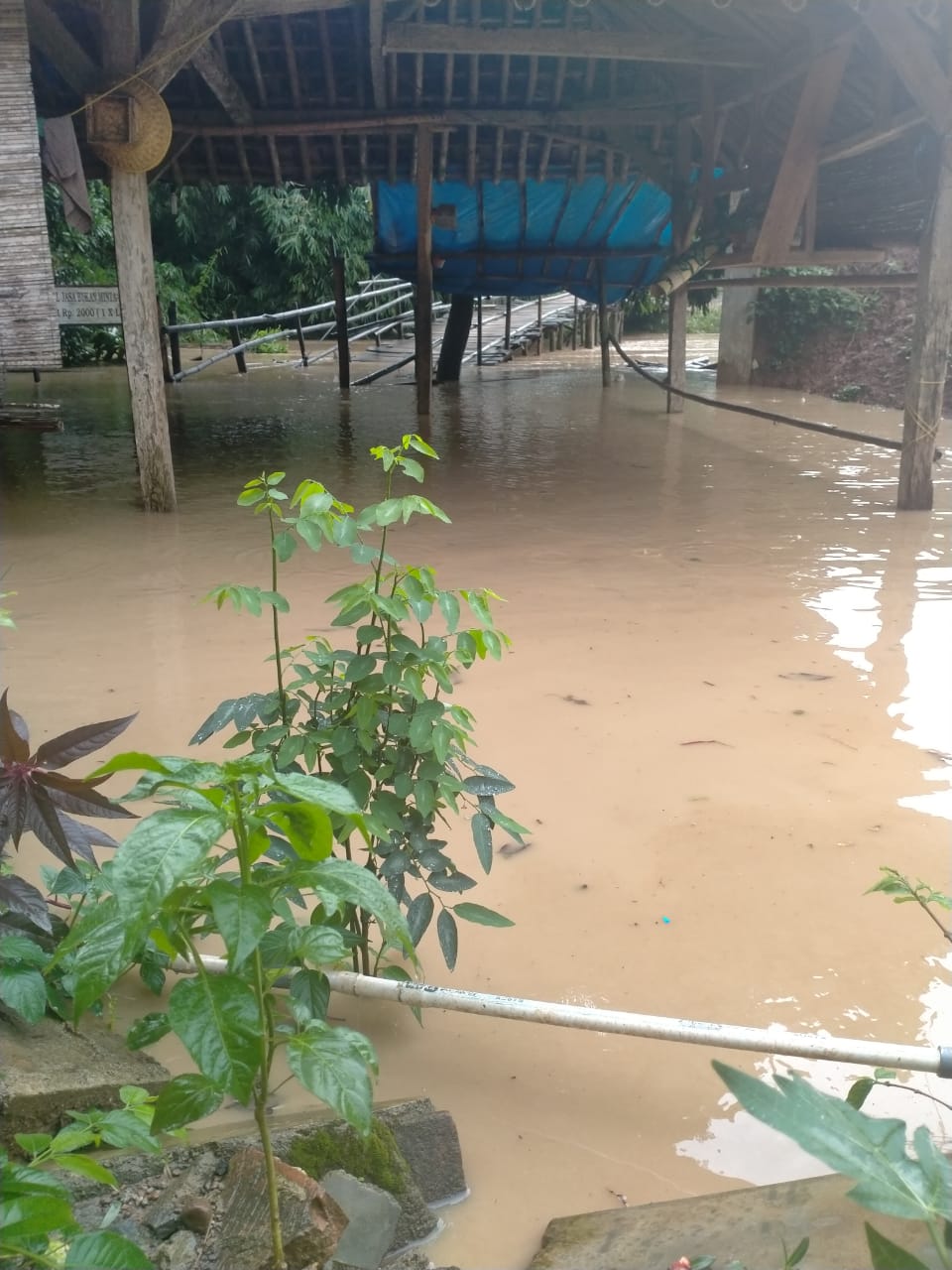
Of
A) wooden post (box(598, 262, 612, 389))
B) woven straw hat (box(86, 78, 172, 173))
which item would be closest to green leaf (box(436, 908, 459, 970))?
woven straw hat (box(86, 78, 172, 173))

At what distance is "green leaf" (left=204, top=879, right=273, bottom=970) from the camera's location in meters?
0.94

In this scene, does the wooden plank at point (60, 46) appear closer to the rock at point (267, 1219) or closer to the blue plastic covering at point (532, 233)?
the blue plastic covering at point (532, 233)

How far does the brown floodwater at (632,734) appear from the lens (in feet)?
5.62

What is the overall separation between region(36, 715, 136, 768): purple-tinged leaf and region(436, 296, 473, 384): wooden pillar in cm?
1194

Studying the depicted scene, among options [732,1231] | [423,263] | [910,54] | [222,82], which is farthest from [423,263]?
[732,1231]

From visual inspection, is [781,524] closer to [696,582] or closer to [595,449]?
[696,582]

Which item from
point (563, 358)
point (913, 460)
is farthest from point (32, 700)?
point (563, 358)

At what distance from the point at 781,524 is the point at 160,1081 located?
15.3 ft

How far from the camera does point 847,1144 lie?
751 millimetres

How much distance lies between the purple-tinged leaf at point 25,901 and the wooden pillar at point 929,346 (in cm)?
509

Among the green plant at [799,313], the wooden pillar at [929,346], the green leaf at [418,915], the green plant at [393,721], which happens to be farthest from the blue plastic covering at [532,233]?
the green leaf at [418,915]

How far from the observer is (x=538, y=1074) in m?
1.77

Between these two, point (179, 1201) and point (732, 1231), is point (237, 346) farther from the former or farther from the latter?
point (732, 1231)

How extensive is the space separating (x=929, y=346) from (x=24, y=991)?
531cm
